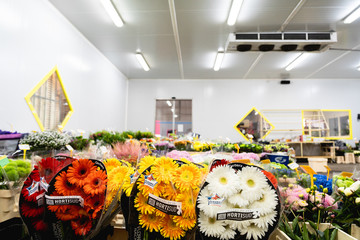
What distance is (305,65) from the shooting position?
23.3 feet

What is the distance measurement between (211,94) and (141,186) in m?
8.32

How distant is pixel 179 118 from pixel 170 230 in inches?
329

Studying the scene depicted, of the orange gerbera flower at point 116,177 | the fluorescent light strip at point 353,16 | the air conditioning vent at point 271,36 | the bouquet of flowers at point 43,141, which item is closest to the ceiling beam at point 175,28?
the air conditioning vent at point 271,36

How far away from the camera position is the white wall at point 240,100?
340 inches

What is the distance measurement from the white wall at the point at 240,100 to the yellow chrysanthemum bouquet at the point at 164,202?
26.1 ft

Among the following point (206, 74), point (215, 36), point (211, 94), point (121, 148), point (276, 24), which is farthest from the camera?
point (211, 94)

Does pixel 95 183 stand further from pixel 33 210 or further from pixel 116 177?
pixel 33 210

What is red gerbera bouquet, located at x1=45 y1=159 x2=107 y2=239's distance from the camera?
698 millimetres

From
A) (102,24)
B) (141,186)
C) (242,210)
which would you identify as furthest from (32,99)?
(242,210)

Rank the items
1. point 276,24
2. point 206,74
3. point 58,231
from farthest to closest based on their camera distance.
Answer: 1. point 206,74
2. point 276,24
3. point 58,231

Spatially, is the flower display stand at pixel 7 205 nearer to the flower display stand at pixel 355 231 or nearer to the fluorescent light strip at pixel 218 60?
the flower display stand at pixel 355 231

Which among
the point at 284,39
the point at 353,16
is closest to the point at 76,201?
the point at 284,39


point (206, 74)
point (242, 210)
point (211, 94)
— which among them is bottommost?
point (242, 210)

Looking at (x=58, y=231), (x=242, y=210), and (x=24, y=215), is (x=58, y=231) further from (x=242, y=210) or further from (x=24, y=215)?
(x=242, y=210)
